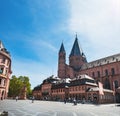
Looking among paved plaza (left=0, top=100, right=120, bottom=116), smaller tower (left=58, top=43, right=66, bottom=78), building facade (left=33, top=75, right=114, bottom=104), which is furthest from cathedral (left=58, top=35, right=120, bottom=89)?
paved plaza (left=0, top=100, right=120, bottom=116)

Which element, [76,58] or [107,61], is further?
[76,58]

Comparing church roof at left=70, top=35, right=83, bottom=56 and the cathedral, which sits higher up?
church roof at left=70, top=35, right=83, bottom=56

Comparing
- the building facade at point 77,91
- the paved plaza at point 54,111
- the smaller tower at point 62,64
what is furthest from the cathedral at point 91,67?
the paved plaza at point 54,111

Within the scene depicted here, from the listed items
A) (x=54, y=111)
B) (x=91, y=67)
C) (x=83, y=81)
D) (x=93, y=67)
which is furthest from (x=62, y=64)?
(x=54, y=111)

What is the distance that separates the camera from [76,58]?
9462cm

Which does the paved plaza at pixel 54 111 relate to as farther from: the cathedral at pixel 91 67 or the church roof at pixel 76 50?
the church roof at pixel 76 50

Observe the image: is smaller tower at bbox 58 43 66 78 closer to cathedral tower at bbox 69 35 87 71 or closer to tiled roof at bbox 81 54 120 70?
cathedral tower at bbox 69 35 87 71

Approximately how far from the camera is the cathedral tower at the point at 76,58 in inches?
3674

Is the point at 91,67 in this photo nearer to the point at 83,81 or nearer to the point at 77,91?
the point at 83,81

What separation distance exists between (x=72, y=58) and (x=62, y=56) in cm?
650

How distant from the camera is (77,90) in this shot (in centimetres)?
6075

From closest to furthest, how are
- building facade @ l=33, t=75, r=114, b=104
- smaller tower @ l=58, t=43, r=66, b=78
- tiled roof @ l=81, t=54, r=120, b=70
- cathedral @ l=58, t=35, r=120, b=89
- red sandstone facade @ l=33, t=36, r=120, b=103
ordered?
building facade @ l=33, t=75, r=114, b=104 → red sandstone facade @ l=33, t=36, r=120, b=103 → cathedral @ l=58, t=35, r=120, b=89 → tiled roof @ l=81, t=54, r=120, b=70 → smaller tower @ l=58, t=43, r=66, b=78

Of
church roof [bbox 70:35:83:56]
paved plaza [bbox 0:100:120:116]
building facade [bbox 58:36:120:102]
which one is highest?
church roof [bbox 70:35:83:56]

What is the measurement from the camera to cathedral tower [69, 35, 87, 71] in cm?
9331
